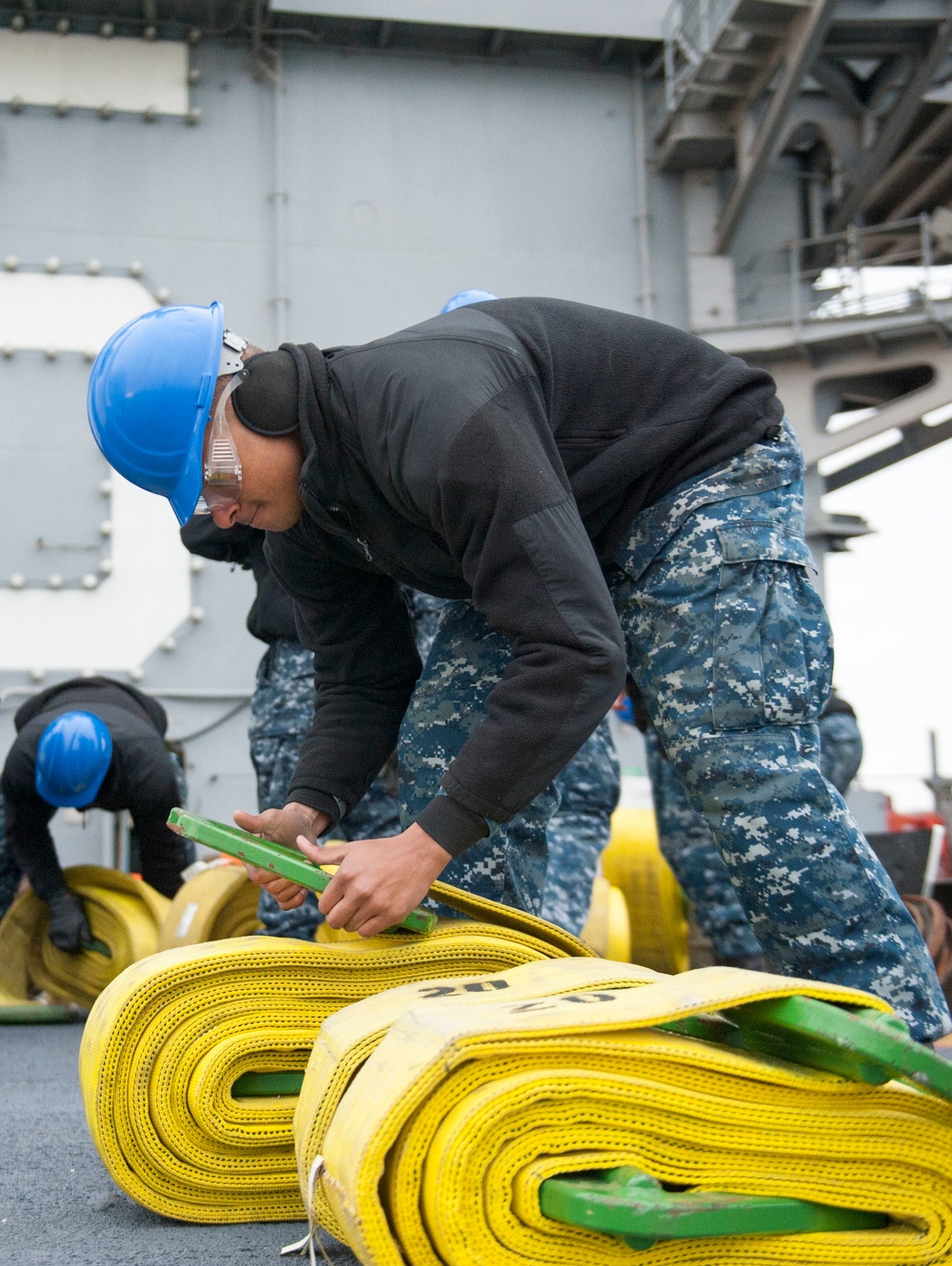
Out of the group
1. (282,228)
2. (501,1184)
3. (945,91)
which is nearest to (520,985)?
(501,1184)

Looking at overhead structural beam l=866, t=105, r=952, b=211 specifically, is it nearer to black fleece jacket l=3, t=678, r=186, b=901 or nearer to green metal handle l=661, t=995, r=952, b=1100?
black fleece jacket l=3, t=678, r=186, b=901

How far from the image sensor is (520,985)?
166cm

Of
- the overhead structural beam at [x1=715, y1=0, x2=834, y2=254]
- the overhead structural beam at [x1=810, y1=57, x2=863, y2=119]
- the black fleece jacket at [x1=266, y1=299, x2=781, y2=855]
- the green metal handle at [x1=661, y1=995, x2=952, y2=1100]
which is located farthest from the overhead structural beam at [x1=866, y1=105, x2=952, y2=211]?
the green metal handle at [x1=661, y1=995, x2=952, y2=1100]

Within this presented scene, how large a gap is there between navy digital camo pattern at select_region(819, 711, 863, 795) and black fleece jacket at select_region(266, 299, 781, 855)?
2.99 m

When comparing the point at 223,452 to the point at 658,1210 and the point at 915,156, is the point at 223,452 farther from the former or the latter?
the point at 915,156

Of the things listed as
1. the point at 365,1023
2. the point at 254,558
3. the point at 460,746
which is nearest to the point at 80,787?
the point at 254,558

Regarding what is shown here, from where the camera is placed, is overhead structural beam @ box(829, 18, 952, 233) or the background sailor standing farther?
overhead structural beam @ box(829, 18, 952, 233)

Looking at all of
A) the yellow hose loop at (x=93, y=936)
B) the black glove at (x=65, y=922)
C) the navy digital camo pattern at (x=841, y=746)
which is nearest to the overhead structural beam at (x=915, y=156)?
the navy digital camo pattern at (x=841, y=746)

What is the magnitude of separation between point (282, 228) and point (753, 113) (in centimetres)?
360

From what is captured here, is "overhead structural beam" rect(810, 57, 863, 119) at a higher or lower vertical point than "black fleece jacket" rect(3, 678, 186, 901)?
higher

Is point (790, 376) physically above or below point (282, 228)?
below

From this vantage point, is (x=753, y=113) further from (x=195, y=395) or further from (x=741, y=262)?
(x=195, y=395)

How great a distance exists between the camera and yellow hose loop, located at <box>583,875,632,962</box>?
4.44 metres

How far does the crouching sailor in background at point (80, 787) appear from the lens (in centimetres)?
514
